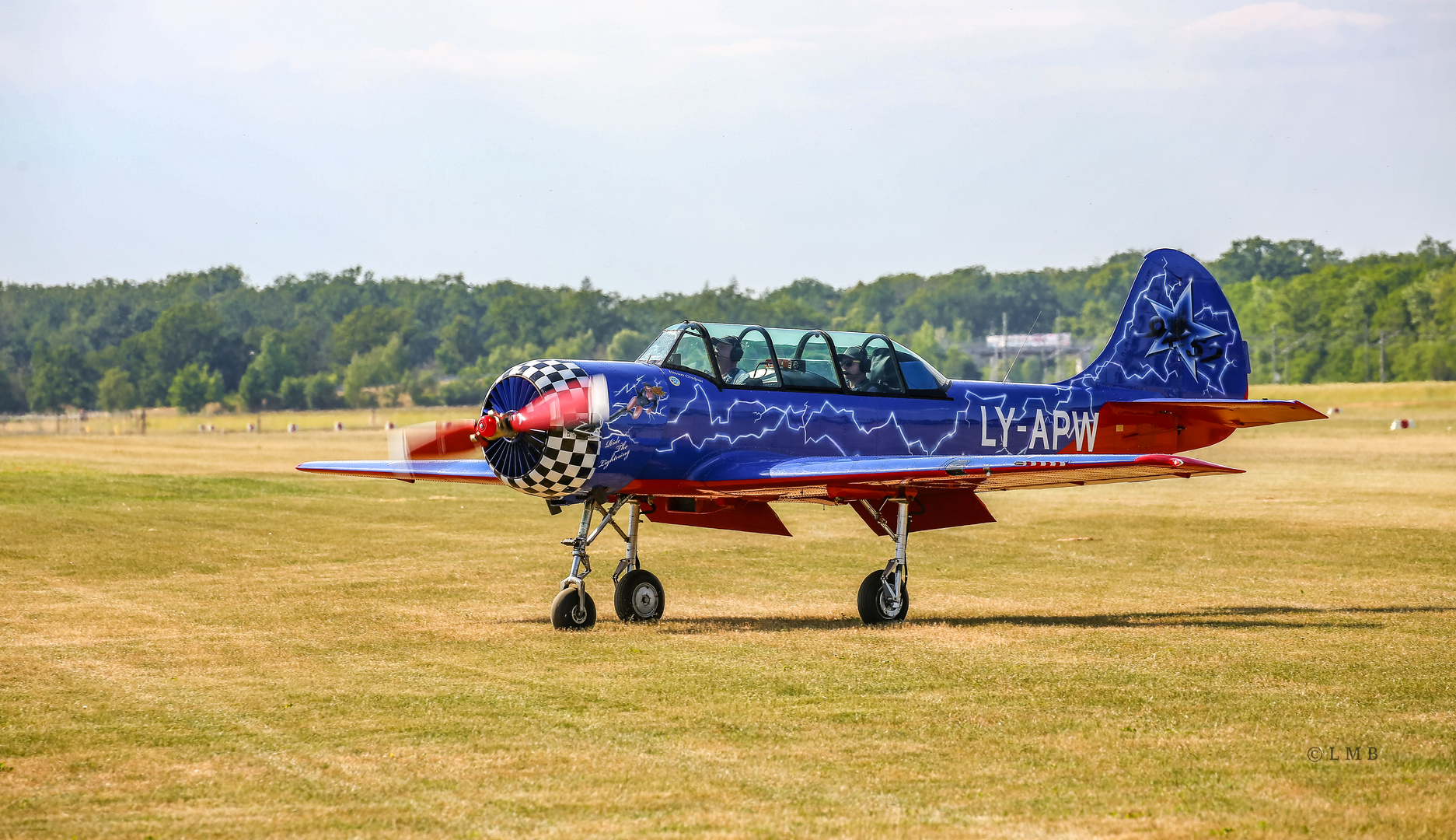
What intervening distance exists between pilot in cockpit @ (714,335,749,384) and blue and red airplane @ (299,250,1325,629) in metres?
0.02

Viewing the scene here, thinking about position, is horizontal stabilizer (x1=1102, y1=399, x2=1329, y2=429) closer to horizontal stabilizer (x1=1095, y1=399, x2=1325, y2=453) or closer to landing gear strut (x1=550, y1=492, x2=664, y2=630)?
horizontal stabilizer (x1=1095, y1=399, x2=1325, y2=453)

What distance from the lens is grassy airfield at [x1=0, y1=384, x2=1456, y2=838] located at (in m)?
6.76

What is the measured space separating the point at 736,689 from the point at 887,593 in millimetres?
3791

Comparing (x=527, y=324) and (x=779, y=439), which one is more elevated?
(x=527, y=324)

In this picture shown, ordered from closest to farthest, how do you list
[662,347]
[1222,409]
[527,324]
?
[662,347] → [1222,409] → [527,324]

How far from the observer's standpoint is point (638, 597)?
13.3 m

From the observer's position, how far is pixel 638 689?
9.80m

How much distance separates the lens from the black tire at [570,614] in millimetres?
12688

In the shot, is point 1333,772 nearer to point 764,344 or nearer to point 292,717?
point 292,717

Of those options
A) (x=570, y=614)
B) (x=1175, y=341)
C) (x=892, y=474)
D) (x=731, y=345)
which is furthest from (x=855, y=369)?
(x=1175, y=341)

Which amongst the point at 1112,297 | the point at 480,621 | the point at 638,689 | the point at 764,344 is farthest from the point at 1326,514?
the point at 1112,297

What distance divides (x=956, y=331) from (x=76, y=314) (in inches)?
4415

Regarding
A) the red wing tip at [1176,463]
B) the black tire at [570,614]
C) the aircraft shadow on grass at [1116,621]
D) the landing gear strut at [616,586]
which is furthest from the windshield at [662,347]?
the red wing tip at [1176,463]

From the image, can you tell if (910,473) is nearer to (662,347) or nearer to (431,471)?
(662,347)
